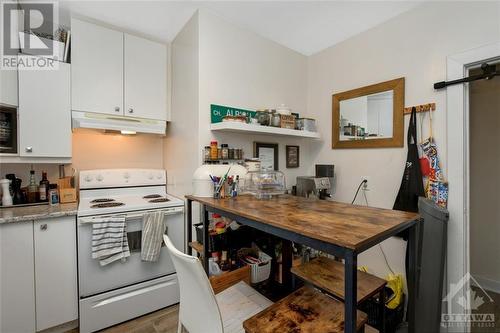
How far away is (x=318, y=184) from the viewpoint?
231 cm

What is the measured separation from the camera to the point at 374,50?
2.21m

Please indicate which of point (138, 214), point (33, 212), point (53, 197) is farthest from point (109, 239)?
point (53, 197)

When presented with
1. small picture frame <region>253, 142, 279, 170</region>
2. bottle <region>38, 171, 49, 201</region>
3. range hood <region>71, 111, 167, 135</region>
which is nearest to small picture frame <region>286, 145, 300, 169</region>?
small picture frame <region>253, 142, 279, 170</region>

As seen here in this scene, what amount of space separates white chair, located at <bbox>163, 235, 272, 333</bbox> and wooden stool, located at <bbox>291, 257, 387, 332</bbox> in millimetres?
270

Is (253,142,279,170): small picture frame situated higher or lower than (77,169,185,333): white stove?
higher

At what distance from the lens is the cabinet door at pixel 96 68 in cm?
199

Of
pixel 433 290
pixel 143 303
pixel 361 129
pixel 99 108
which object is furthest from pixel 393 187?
pixel 99 108

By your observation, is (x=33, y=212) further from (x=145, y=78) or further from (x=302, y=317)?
(x=302, y=317)

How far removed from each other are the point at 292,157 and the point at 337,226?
5.98 feet

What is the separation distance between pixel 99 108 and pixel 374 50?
2593 mm

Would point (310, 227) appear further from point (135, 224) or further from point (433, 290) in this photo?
point (135, 224)

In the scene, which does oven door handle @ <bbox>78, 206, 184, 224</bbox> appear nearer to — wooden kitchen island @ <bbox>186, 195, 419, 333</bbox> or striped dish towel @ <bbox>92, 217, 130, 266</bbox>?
striped dish towel @ <bbox>92, 217, 130, 266</bbox>

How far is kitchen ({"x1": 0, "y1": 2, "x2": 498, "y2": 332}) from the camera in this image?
1.70 m

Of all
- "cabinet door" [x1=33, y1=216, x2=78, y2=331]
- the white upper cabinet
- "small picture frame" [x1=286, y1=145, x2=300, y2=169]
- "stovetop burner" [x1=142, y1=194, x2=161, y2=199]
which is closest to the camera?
"cabinet door" [x1=33, y1=216, x2=78, y2=331]
